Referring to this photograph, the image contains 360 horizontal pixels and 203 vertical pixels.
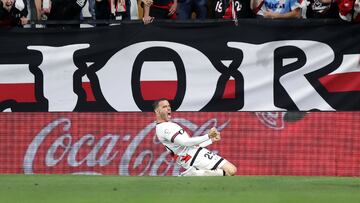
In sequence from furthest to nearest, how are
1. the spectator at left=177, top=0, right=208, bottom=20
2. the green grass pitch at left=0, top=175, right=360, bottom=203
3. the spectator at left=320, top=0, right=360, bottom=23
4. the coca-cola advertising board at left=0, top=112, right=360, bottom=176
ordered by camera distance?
the spectator at left=177, top=0, right=208, bottom=20 → the coca-cola advertising board at left=0, top=112, right=360, bottom=176 → the spectator at left=320, top=0, right=360, bottom=23 → the green grass pitch at left=0, top=175, right=360, bottom=203

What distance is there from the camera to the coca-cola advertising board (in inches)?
608

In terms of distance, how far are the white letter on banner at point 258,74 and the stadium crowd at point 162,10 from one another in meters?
0.55

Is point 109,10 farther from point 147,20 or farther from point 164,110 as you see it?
point 164,110

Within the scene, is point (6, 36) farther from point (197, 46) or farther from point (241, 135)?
point (241, 135)

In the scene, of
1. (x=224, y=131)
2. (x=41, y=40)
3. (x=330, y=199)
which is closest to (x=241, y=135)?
(x=224, y=131)

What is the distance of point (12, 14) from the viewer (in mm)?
15977

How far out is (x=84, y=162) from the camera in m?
15.8

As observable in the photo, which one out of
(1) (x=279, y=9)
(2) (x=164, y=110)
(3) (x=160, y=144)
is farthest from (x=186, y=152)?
(1) (x=279, y=9)

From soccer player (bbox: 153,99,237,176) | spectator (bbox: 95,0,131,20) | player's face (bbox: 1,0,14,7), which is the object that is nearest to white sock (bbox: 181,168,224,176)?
soccer player (bbox: 153,99,237,176)

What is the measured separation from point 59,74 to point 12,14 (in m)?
1.24

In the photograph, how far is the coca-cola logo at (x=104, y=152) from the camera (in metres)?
15.8

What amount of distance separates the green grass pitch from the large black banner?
12.2ft

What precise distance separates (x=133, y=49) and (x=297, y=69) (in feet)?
8.79

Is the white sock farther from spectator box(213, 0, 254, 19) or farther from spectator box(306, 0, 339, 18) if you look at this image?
spectator box(306, 0, 339, 18)
